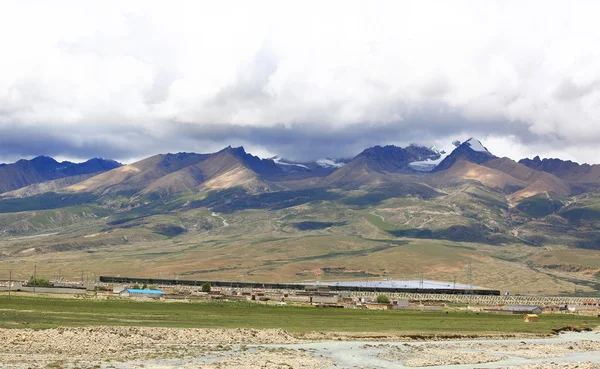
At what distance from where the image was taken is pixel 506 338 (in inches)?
4264

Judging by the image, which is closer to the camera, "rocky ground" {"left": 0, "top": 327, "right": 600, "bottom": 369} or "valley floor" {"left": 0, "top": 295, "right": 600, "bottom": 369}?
"rocky ground" {"left": 0, "top": 327, "right": 600, "bottom": 369}

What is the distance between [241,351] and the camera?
74875 millimetres

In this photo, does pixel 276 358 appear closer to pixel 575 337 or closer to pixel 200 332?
pixel 200 332

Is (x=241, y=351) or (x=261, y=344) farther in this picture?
(x=261, y=344)

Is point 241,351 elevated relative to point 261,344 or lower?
elevated

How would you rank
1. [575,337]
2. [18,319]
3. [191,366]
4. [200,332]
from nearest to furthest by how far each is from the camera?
[191,366], [200,332], [18,319], [575,337]

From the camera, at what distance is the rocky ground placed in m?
64.5

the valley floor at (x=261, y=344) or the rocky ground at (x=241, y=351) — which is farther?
the valley floor at (x=261, y=344)

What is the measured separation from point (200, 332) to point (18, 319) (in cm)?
2763

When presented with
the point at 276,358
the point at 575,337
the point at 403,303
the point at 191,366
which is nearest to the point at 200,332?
the point at 276,358

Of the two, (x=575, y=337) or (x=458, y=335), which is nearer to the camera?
(x=458, y=335)

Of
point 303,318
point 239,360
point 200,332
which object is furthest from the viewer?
point 303,318

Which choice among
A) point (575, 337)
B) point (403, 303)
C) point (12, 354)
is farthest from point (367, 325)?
point (403, 303)

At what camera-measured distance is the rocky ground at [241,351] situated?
64500 millimetres
